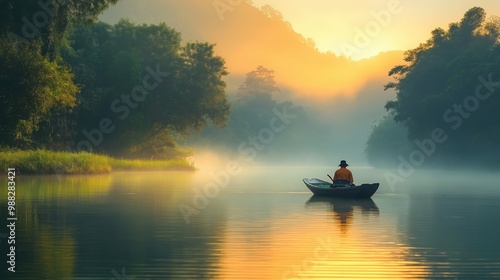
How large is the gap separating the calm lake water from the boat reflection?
88mm

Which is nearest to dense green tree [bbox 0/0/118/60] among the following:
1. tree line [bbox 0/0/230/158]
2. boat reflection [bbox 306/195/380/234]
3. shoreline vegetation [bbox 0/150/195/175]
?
tree line [bbox 0/0/230/158]

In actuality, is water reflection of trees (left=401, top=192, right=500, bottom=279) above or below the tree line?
below

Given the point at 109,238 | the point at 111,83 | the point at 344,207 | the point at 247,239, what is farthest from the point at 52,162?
the point at 247,239

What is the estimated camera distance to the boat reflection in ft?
98.2

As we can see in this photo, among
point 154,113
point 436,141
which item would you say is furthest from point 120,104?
point 436,141

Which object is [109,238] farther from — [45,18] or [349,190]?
[45,18]

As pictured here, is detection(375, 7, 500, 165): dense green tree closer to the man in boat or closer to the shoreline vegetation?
the shoreline vegetation

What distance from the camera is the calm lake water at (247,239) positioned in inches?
671

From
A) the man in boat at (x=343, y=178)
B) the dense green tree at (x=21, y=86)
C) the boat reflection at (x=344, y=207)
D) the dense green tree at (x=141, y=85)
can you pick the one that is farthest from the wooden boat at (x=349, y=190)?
the dense green tree at (x=141, y=85)

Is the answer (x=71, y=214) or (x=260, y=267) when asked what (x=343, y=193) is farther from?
(x=260, y=267)

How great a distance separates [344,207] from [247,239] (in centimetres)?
1482

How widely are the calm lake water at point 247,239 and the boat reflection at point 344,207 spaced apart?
9 cm

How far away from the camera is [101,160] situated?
7212cm

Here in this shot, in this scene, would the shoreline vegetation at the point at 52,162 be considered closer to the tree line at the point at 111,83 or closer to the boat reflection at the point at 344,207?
the tree line at the point at 111,83
